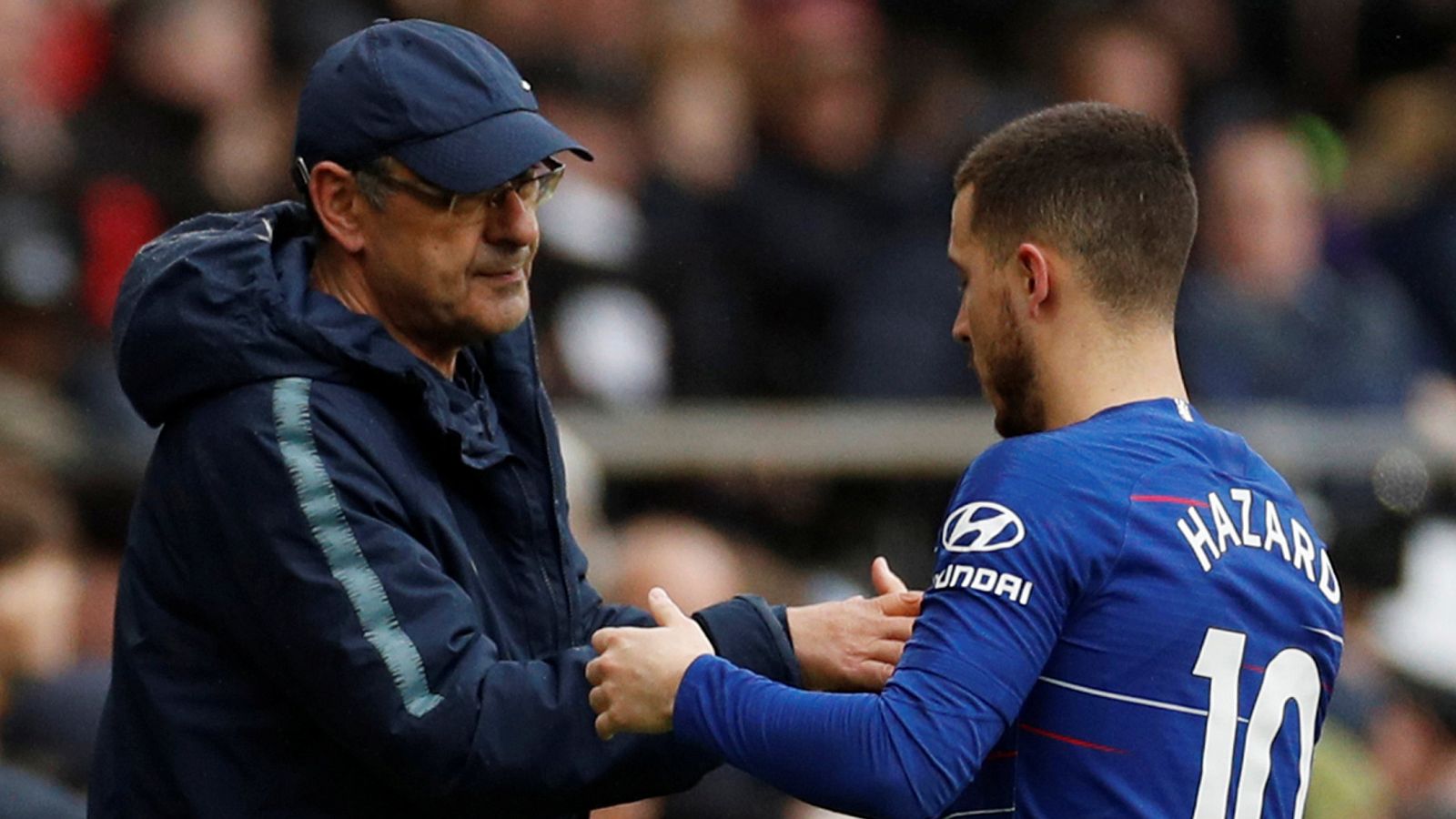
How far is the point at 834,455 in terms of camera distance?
6902 mm

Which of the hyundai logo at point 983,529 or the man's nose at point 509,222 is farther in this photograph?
the man's nose at point 509,222

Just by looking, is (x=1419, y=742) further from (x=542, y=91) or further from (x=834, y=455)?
(x=542, y=91)

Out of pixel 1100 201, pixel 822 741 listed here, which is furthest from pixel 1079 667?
pixel 1100 201

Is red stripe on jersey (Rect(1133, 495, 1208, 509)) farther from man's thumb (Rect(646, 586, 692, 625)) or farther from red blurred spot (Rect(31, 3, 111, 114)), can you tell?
red blurred spot (Rect(31, 3, 111, 114))

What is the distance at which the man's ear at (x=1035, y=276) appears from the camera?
3.02 meters

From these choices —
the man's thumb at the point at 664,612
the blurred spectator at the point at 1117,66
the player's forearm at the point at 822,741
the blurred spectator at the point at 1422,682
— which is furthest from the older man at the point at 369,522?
Result: the blurred spectator at the point at 1117,66

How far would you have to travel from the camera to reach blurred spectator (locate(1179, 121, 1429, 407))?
24.2ft

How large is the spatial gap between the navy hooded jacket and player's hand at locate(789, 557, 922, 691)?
4 cm

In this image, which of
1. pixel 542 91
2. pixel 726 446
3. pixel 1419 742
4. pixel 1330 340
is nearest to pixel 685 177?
pixel 542 91

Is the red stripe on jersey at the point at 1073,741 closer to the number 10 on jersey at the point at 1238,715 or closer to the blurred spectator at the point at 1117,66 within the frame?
the number 10 on jersey at the point at 1238,715

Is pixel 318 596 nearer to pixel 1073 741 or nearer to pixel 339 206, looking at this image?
pixel 339 206

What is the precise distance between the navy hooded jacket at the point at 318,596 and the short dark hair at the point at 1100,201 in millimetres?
693

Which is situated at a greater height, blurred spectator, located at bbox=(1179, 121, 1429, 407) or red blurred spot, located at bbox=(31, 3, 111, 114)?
red blurred spot, located at bbox=(31, 3, 111, 114)

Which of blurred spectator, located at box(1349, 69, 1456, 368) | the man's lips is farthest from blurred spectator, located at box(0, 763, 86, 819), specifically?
blurred spectator, located at box(1349, 69, 1456, 368)
